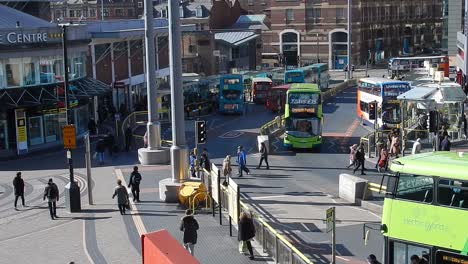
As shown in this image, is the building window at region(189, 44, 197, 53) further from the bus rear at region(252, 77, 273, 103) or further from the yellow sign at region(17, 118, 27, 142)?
the yellow sign at region(17, 118, 27, 142)

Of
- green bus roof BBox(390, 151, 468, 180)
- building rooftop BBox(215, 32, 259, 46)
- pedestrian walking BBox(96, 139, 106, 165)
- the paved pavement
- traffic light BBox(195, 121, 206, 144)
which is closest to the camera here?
green bus roof BBox(390, 151, 468, 180)

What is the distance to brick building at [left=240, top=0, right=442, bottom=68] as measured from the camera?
10006 centimetres

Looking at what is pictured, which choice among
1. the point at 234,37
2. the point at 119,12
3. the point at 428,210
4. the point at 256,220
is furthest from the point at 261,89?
the point at 119,12

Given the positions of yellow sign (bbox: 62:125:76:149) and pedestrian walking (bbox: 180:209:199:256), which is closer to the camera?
pedestrian walking (bbox: 180:209:199:256)

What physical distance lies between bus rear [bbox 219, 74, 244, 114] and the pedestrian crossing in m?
24.4

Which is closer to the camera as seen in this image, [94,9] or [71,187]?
[71,187]

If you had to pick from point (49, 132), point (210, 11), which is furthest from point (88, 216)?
point (210, 11)

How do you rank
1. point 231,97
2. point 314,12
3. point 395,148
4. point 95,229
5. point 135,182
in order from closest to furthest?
point 95,229 < point 135,182 < point 395,148 < point 231,97 < point 314,12

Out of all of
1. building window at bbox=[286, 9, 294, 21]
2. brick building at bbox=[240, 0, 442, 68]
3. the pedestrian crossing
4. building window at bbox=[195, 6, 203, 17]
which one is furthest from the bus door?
building window at bbox=[286, 9, 294, 21]

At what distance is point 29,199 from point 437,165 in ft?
62.4

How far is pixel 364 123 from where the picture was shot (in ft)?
165

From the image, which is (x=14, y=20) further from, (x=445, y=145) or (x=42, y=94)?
(x=445, y=145)

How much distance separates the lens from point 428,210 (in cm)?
1421

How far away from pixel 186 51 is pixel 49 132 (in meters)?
46.8
